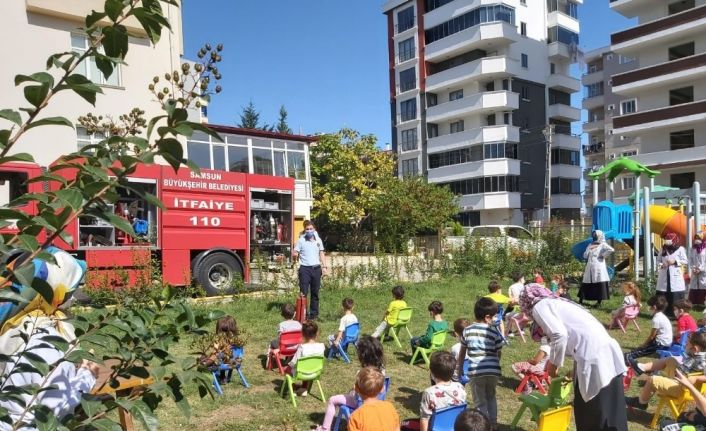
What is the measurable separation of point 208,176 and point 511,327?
7.12 metres

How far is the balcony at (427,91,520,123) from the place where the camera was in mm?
39500

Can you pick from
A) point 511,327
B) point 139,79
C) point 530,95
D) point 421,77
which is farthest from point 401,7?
point 511,327

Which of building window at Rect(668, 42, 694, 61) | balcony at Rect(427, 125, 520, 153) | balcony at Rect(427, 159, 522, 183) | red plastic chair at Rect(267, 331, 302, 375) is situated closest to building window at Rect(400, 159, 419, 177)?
balcony at Rect(427, 125, 520, 153)

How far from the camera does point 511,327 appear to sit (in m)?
9.36

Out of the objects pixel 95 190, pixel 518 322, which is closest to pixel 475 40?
pixel 518 322

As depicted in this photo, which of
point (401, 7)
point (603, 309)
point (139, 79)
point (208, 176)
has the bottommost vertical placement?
A: point (603, 309)

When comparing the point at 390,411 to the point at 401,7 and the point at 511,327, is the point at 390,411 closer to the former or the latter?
the point at 511,327

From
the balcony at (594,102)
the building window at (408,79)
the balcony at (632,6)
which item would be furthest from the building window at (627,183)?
the building window at (408,79)

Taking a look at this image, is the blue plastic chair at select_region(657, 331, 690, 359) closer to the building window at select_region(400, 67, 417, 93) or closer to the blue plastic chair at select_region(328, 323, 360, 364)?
the blue plastic chair at select_region(328, 323, 360, 364)

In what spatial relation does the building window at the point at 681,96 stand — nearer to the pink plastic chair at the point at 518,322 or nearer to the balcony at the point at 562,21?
the balcony at the point at 562,21

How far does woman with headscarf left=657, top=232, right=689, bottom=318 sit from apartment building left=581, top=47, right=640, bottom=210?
4117 centimetres

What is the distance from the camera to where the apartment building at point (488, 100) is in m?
39.7

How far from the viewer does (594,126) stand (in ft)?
180

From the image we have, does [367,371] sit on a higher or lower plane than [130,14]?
lower
